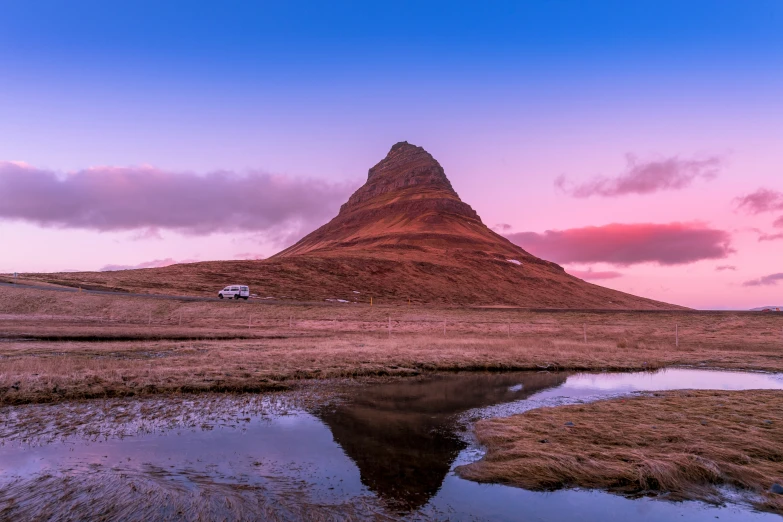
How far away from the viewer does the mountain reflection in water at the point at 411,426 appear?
941 cm

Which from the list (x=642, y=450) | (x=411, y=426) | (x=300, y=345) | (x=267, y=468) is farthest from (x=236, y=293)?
(x=642, y=450)

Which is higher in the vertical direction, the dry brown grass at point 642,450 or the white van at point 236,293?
the white van at point 236,293

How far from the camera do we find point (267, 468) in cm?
983

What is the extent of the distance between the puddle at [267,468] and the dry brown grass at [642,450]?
52 centimetres

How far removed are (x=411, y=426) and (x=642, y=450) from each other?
20.0 ft

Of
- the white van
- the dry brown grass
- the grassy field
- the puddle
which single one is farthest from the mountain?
the dry brown grass

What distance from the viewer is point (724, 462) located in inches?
387

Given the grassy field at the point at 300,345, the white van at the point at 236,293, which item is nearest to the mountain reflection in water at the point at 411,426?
the grassy field at the point at 300,345

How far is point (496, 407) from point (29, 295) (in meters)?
65.8

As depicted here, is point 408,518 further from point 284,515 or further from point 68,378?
point 68,378

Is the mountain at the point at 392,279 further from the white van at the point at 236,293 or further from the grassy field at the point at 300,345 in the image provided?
the grassy field at the point at 300,345

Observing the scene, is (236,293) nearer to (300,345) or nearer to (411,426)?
(300,345)

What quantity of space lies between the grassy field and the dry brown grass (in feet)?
35.9

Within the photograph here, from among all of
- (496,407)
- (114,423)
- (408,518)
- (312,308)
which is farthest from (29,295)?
(408,518)
